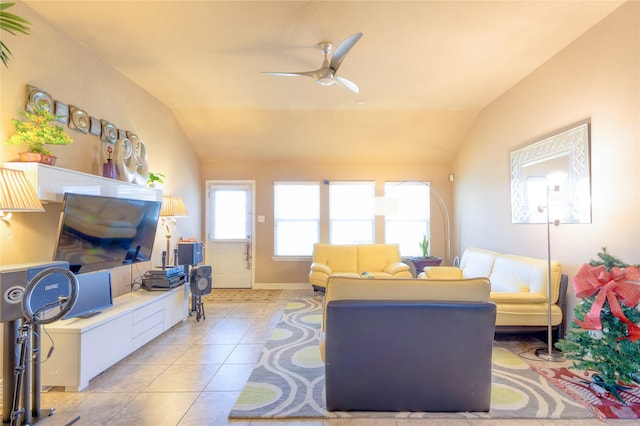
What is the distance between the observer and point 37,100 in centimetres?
255

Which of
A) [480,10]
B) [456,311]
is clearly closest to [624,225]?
[456,311]

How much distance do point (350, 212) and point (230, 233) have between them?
2415mm

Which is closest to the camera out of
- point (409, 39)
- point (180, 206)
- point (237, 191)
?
point (409, 39)

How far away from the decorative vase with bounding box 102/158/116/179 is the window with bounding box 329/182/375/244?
3780mm

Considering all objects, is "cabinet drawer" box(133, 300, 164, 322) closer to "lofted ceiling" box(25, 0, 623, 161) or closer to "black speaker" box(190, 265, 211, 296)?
"black speaker" box(190, 265, 211, 296)

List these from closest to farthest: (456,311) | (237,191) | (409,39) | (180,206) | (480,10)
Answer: (456,311) → (480,10) → (409,39) → (180,206) → (237,191)

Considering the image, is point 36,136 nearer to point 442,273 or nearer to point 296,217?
point 296,217

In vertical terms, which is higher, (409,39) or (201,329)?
(409,39)

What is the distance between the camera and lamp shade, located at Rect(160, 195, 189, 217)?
13.5 feet

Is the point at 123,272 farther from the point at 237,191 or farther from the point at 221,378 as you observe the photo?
the point at 237,191

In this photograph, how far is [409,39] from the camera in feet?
9.67

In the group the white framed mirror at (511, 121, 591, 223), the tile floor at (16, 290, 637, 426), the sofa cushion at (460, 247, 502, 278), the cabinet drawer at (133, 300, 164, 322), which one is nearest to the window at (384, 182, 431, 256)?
the sofa cushion at (460, 247, 502, 278)

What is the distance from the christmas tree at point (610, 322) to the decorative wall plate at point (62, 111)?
14.7 ft

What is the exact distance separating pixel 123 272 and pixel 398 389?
3224mm
